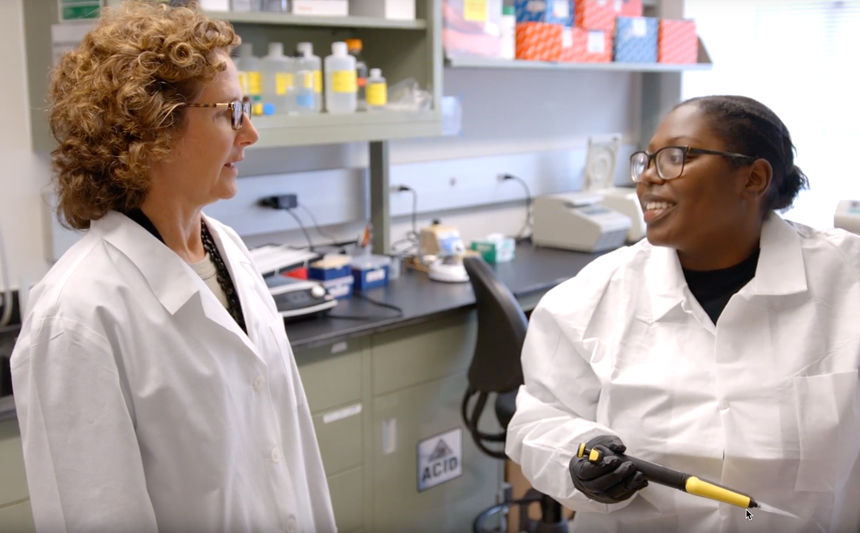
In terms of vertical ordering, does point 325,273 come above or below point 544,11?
below

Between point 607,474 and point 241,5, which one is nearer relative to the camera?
point 607,474

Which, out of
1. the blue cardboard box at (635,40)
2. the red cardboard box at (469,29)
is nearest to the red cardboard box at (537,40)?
the red cardboard box at (469,29)

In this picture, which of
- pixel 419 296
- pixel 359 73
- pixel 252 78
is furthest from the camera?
pixel 359 73

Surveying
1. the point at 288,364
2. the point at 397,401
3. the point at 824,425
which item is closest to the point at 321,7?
the point at 397,401

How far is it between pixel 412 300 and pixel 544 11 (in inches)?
50.6

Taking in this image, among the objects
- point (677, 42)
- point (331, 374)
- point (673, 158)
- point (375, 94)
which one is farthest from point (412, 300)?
point (677, 42)

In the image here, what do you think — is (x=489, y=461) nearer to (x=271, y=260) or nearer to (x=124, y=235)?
(x=271, y=260)

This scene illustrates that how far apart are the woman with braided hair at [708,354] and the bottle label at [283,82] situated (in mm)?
1255

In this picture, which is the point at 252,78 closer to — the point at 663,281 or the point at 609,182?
the point at 663,281

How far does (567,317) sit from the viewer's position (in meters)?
1.49

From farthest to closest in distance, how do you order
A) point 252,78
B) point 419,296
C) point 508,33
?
point 508,33 < point 419,296 < point 252,78

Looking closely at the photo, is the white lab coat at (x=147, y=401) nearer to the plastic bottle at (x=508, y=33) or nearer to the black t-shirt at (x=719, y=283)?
the black t-shirt at (x=719, y=283)

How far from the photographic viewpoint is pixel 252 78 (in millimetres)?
2395

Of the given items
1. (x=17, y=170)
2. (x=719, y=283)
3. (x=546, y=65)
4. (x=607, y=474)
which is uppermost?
(x=546, y=65)
